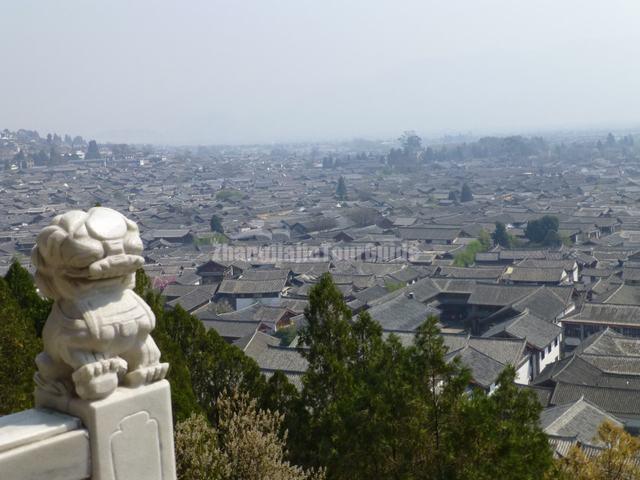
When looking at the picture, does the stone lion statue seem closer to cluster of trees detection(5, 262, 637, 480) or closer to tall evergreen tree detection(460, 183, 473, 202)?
cluster of trees detection(5, 262, 637, 480)

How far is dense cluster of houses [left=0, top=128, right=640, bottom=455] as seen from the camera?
17820mm

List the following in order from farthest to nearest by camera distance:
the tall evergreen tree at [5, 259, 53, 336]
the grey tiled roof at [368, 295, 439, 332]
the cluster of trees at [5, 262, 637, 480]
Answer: the grey tiled roof at [368, 295, 439, 332]
the tall evergreen tree at [5, 259, 53, 336]
the cluster of trees at [5, 262, 637, 480]

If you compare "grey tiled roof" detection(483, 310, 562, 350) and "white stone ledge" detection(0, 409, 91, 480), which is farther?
"grey tiled roof" detection(483, 310, 562, 350)

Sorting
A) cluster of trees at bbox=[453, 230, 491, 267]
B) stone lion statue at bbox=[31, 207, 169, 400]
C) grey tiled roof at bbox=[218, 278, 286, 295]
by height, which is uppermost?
stone lion statue at bbox=[31, 207, 169, 400]

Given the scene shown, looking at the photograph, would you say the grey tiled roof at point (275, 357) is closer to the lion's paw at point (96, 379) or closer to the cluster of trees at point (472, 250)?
the lion's paw at point (96, 379)

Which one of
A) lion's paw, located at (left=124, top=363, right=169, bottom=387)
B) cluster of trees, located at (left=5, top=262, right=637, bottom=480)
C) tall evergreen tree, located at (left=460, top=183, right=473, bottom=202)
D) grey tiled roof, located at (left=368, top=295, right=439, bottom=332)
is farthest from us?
tall evergreen tree, located at (left=460, top=183, right=473, bottom=202)

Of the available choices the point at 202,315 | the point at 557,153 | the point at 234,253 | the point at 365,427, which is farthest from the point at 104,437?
the point at 557,153

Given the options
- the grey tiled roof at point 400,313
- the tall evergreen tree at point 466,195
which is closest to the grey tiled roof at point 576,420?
the grey tiled roof at point 400,313

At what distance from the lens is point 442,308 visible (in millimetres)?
25688

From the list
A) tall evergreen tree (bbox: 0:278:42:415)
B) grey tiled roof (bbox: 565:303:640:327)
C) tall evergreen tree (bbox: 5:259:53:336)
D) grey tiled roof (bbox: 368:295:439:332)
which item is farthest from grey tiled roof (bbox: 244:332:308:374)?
tall evergreen tree (bbox: 0:278:42:415)

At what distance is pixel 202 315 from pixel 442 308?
326 inches

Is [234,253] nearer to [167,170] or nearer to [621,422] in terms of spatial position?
[621,422]

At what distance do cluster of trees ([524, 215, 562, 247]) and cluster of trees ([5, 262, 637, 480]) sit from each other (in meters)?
31.0

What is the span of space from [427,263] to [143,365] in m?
31.5
